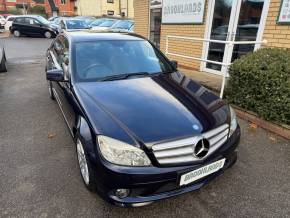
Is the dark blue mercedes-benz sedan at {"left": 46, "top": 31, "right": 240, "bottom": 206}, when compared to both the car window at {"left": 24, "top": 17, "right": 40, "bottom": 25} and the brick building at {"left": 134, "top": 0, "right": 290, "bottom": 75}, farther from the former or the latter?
the car window at {"left": 24, "top": 17, "right": 40, "bottom": 25}

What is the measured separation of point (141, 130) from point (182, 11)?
19.7 ft

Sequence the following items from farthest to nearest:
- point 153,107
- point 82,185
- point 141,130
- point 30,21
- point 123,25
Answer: point 30,21 < point 123,25 < point 82,185 < point 153,107 < point 141,130

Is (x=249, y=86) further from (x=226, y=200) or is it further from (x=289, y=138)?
(x=226, y=200)

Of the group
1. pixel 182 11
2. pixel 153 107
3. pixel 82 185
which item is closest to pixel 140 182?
pixel 153 107

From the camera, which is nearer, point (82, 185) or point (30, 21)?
point (82, 185)

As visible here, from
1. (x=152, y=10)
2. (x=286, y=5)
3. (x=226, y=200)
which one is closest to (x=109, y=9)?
(x=152, y=10)

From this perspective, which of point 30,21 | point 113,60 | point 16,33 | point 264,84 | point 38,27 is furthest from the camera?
point 16,33

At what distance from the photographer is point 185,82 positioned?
3.01 meters

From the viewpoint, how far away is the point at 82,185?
247 cm

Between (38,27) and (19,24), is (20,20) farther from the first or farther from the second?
(38,27)

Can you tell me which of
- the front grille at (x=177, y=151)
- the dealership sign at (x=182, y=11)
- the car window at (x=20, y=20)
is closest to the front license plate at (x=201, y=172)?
the front grille at (x=177, y=151)

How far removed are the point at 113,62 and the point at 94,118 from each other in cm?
117

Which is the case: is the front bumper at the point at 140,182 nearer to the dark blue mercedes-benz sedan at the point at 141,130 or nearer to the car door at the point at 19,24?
the dark blue mercedes-benz sedan at the point at 141,130

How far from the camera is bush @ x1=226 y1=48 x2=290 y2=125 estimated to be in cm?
344
